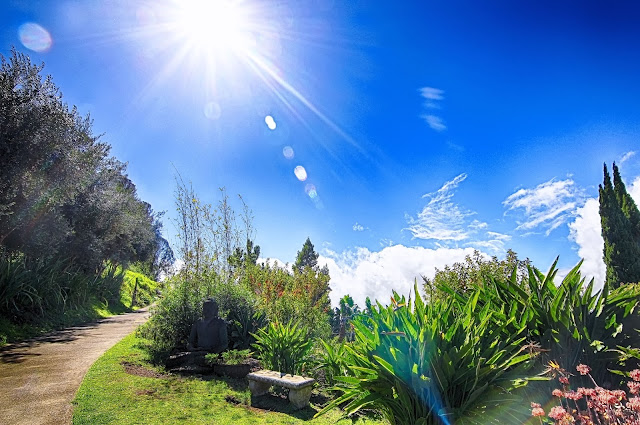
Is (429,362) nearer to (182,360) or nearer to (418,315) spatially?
(418,315)

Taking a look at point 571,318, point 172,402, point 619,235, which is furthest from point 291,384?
point 619,235

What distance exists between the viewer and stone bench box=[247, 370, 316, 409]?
5.25m

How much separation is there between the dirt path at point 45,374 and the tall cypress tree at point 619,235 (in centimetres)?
3049

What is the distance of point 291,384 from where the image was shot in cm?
519

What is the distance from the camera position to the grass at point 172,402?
4410 mm

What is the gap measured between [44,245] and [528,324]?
52.0 feet

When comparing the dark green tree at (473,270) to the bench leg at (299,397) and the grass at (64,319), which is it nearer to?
the bench leg at (299,397)

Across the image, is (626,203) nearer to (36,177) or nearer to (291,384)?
(291,384)

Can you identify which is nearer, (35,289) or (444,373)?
(444,373)

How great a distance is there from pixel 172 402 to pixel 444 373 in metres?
4.44

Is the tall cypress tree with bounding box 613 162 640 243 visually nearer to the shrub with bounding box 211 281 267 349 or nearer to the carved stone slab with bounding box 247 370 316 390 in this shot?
the shrub with bounding box 211 281 267 349

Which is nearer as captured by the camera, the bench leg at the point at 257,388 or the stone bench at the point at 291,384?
the stone bench at the point at 291,384

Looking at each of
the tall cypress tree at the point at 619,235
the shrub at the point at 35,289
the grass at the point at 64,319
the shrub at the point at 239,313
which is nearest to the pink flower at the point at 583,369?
the shrub at the point at 239,313

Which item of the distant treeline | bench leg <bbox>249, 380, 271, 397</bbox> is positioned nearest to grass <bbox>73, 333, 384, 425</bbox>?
bench leg <bbox>249, 380, 271, 397</bbox>
